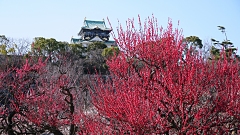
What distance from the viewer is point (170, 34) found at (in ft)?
17.6

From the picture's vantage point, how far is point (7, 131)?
701 centimetres

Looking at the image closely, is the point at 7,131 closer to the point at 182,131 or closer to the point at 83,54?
the point at 182,131

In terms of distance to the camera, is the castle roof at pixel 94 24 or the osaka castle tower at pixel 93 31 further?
the castle roof at pixel 94 24

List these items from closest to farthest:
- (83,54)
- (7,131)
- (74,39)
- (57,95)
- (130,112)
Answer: (130,112)
(7,131)
(57,95)
(83,54)
(74,39)

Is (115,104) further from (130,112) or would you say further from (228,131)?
(228,131)

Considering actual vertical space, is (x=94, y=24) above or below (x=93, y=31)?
above

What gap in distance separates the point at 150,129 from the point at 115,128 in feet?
2.86

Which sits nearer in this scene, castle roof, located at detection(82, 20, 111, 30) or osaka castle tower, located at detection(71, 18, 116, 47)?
osaka castle tower, located at detection(71, 18, 116, 47)

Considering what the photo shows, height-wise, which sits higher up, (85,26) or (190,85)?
(85,26)

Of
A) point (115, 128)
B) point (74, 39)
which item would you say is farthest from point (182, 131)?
point (74, 39)

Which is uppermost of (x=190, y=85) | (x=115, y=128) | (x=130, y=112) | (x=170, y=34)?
(x=170, y=34)

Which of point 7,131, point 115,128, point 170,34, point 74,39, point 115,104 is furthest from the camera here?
point 74,39

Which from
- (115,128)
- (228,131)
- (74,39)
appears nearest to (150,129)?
(115,128)

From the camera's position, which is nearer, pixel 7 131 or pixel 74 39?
pixel 7 131
